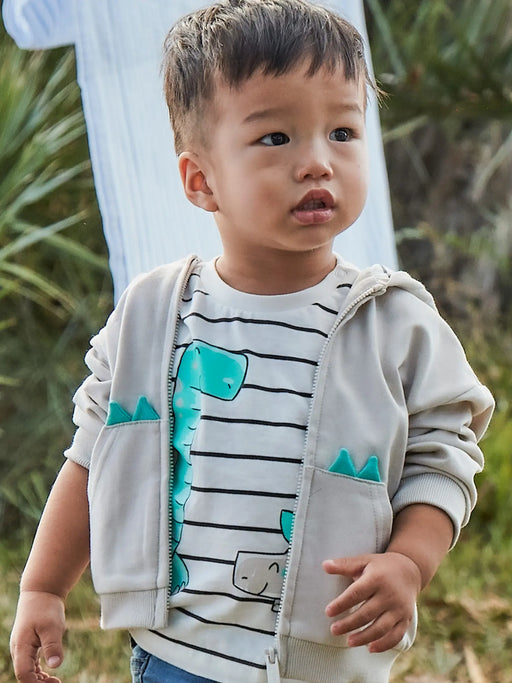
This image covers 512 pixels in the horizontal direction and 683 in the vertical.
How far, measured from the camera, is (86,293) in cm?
359

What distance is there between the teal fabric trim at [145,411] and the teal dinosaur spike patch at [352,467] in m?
0.23

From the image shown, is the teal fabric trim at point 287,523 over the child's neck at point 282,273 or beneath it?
beneath

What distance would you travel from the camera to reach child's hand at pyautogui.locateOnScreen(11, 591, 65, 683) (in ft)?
4.56

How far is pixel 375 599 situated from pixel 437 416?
223 millimetres

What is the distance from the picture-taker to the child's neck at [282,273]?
1.35 m

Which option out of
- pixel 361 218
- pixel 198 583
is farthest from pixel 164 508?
pixel 361 218

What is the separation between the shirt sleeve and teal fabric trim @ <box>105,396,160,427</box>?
752mm

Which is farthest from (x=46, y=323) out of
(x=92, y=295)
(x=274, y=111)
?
→ (x=274, y=111)

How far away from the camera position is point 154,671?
135cm

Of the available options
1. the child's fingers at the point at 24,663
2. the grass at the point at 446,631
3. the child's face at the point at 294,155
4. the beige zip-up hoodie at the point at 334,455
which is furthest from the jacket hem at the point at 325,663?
the grass at the point at 446,631

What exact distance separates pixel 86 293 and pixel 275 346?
235cm

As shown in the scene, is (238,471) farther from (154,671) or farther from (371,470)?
(154,671)

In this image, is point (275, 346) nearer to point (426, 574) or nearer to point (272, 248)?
point (272, 248)

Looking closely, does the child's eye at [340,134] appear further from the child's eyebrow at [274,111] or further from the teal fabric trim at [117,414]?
the teal fabric trim at [117,414]
